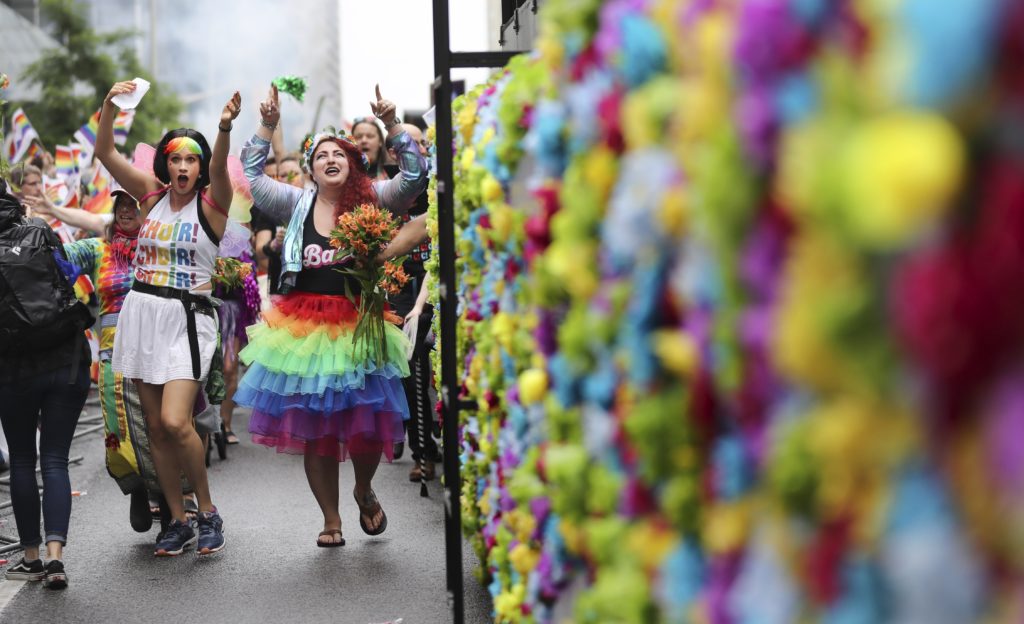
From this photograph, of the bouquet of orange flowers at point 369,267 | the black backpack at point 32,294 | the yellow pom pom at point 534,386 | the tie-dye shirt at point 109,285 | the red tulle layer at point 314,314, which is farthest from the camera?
the tie-dye shirt at point 109,285

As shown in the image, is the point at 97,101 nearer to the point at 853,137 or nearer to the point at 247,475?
the point at 247,475

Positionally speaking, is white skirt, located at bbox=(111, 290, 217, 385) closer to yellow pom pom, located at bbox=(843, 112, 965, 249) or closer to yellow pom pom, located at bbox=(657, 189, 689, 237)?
yellow pom pom, located at bbox=(657, 189, 689, 237)

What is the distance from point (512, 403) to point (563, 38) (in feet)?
3.80

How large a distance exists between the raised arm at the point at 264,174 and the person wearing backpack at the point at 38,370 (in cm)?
106

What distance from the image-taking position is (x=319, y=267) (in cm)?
678

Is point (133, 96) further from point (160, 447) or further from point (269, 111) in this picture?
A: point (160, 447)

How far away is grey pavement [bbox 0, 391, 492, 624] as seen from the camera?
19.0ft

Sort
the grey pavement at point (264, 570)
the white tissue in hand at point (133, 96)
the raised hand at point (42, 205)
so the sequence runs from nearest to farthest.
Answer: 1. the grey pavement at point (264, 570)
2. the white tissue in hand at point (133, 96)
3. the raised hand at point (42, 205)

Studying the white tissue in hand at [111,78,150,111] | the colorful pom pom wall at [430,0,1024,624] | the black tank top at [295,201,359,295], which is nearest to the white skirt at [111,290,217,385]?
the black tank top at [295,201,359,295]

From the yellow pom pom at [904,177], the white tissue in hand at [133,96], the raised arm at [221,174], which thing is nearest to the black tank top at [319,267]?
the raised arm at [221,174]

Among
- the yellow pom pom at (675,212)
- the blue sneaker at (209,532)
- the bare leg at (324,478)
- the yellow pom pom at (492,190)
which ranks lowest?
the blue sneaker at (209,532)

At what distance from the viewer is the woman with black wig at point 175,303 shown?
6.80m

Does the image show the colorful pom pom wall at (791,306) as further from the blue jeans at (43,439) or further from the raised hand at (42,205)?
the raised hand at (42,205)

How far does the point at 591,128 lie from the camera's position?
2336 mm
